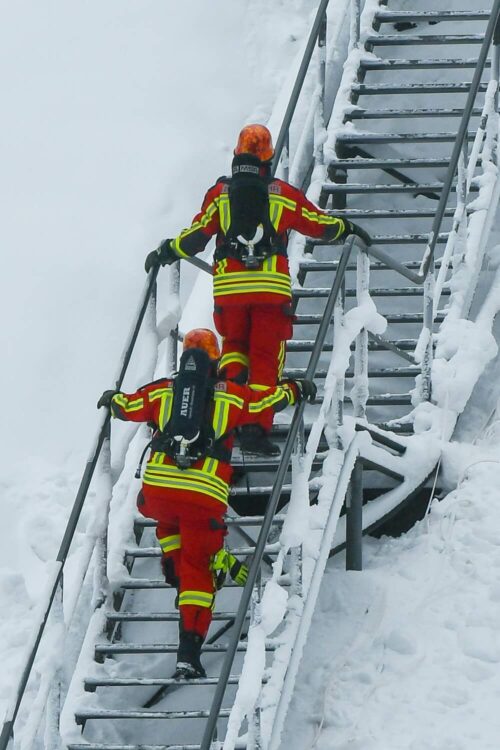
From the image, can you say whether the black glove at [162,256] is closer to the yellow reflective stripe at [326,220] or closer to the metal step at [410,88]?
the yellow reflective stripe at [326,220]

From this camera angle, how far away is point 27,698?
9.27 m

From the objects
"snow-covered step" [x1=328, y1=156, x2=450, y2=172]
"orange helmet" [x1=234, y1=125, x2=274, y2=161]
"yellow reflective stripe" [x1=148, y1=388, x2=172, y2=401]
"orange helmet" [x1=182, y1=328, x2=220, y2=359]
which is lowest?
"yellow reflective stripe" [x1=148, y1=388, x2=172, y2=401]

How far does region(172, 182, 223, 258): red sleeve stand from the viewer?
29.2 feet

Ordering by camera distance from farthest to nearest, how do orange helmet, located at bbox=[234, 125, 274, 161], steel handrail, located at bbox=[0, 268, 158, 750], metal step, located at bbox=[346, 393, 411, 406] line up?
metal step, located at bbox=[346, 393, 411, 406] → orange helmet, located at bbox=[234, 125, 274, 161] → steel handrail, located at bbox=[0, 268, 158, 750]

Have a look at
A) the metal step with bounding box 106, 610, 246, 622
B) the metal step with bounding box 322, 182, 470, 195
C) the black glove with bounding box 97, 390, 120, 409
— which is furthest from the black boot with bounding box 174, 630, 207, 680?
the metal step with bounding box 322, 182, 470, 195

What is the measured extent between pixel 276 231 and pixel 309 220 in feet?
0.64

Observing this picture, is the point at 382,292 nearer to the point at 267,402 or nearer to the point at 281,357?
the point at 281,357

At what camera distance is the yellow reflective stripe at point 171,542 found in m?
8.17

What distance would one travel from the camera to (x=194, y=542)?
26.3ft

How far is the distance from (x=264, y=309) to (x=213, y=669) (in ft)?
5.53

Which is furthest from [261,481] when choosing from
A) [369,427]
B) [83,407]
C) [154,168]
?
[154,168]

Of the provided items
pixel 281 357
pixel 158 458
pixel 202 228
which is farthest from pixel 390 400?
pixel 158 458

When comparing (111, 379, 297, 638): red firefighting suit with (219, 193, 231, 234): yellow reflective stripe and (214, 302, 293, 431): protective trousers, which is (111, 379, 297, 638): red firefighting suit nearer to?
(214, 302, 293, 431): protective trousers

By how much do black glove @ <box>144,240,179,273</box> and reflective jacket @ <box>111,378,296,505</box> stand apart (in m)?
0.90
